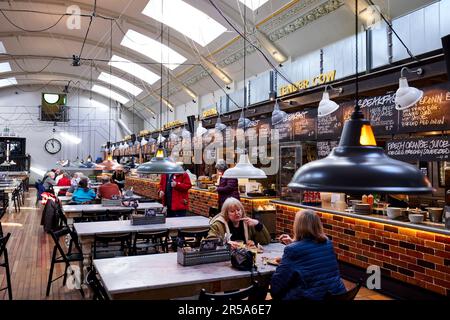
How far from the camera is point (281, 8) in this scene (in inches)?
344

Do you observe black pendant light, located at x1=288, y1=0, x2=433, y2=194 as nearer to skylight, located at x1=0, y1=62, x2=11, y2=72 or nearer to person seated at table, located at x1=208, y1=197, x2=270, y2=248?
person seated at table, located at x1=208, y1=197, x2=270, y2=248

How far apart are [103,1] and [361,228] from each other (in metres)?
10.6

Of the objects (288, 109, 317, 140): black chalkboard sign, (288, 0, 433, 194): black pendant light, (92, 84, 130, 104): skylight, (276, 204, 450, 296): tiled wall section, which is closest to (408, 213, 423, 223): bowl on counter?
(276, 204, 450, 296): tiled wall section

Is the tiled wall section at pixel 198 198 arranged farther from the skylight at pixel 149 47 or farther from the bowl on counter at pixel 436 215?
the skylight at pixel 149 47

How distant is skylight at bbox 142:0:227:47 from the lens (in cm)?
1138

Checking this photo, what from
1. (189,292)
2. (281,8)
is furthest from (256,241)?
(281,8)

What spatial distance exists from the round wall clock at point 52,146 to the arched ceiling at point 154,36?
4.68 m

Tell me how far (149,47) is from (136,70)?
3567 mm

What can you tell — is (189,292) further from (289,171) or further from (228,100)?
(228,100)

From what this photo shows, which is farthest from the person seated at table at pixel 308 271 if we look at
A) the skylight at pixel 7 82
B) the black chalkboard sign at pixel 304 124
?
the skylight at pixel 7 82

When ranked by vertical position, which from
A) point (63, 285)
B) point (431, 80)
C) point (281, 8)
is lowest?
point (63, 285)

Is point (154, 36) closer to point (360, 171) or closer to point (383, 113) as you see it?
point (383, 113)

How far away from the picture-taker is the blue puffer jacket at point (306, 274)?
2887 mm
